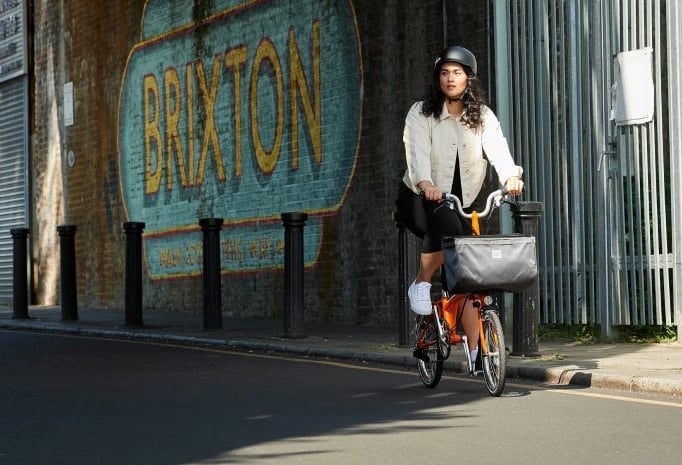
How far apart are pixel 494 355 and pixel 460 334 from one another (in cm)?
67

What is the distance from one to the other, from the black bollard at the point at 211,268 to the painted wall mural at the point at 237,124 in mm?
1862

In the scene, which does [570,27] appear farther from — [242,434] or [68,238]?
[68,238]

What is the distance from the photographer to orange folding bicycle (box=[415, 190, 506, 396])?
866 cm

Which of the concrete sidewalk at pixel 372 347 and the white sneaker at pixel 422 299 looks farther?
the concrete sidewalk at pixel 372 347

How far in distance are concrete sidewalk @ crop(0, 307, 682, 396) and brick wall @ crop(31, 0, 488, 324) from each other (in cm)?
52

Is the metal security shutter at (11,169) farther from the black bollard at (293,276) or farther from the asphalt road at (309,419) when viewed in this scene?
the asphalt road at (309,419)

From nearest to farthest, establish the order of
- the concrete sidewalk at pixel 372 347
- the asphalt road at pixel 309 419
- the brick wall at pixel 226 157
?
the asphalt road at pixel 309 419, the concrete sidewalk at pixel 372 347, the brick wall at pixel 226 157

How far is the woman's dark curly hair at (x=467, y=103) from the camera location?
901 centimetres

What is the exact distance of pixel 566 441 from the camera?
7109 mm

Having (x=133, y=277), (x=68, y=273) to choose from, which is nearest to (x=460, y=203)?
(x=133, y=277)

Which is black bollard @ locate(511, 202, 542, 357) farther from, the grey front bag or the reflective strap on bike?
the grey front bag

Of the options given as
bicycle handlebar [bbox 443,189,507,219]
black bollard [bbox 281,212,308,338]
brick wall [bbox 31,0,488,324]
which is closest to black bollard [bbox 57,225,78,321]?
brick wall [bbox 31,0,488,324]

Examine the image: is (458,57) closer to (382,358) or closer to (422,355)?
(422,355)

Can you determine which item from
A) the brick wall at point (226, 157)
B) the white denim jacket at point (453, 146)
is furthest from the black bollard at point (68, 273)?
the white denim jacket at point (453, 146)
